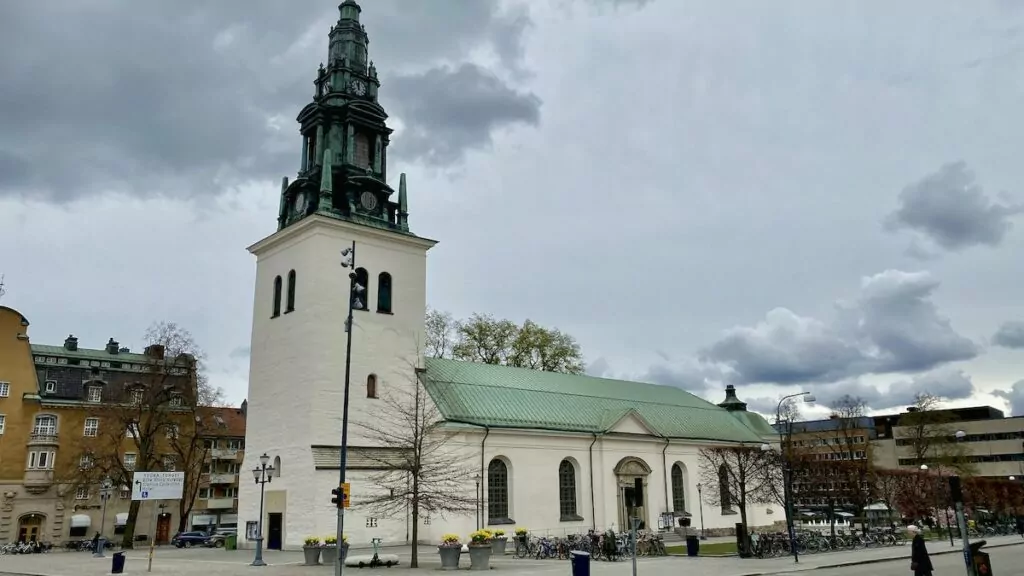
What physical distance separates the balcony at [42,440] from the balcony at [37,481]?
182 centimetres

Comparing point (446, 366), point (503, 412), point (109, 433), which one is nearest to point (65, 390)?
→ point (109, 433)

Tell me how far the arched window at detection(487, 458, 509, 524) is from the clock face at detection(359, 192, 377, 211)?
14.8m

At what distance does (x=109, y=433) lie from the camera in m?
49.5

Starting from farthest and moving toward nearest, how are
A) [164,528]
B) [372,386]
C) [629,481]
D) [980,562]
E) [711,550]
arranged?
[164,528] < [629,481] < [372,386] < [711,550] < [980,562]

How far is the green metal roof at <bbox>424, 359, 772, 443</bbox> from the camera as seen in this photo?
41.7 metres

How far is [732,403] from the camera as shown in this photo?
213ft

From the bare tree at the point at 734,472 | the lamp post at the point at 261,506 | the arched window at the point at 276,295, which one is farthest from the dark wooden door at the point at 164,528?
the bare tree at the point at 734,472

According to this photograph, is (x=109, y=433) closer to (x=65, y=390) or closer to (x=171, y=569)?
(x=65, y=390)

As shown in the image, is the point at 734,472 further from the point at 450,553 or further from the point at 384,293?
the point at 450,553

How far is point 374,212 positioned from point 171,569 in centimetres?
2053

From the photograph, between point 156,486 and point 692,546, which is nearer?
point 156,486

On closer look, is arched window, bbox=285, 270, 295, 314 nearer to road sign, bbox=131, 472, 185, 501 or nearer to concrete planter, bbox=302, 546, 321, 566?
road sign, bbox=131, 472, 185, 501

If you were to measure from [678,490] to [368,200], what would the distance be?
1040 inches

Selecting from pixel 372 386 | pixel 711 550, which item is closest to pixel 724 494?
pixel 711 550
